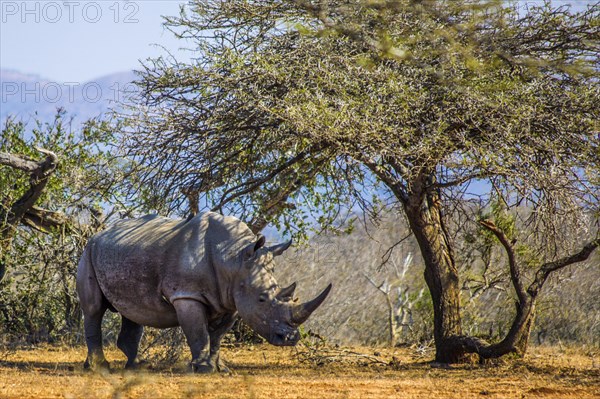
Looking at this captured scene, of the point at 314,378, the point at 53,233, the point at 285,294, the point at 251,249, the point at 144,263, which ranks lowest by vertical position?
the point at 314,378

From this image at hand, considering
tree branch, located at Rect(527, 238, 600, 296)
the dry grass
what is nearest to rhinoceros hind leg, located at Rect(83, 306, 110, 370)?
the dry grass

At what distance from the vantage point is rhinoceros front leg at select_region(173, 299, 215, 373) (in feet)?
29.2

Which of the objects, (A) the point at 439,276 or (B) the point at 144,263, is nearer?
(B) the point at 144,263

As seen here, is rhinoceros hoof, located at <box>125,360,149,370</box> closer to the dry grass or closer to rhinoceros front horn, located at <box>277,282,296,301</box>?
the dry grass

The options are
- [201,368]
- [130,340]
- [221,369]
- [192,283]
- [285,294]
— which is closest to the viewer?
[285,294]

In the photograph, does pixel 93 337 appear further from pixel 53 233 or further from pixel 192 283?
pixel 53 233

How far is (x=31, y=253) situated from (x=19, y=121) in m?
2.14

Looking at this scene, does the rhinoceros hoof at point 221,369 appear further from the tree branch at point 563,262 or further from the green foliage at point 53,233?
the green foliage at point 53,233

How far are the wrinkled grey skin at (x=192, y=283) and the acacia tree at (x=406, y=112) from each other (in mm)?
1333

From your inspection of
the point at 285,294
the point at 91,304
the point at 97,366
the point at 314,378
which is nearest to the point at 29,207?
the point at 91,304

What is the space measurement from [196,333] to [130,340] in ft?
5.37

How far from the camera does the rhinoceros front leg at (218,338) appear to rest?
30.3 feet

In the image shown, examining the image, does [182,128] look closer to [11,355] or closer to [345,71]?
[345,71]

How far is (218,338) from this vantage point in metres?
9.45
